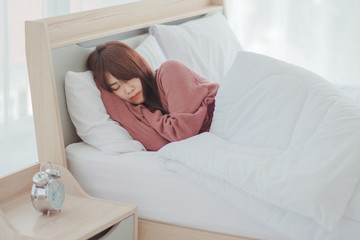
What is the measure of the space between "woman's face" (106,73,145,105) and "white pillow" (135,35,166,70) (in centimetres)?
21

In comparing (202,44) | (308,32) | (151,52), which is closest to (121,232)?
(151,52)

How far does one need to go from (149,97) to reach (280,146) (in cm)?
54

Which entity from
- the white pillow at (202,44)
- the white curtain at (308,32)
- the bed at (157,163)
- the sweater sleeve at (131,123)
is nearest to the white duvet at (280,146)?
the bed at (157,163)

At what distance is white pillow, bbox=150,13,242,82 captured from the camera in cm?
223

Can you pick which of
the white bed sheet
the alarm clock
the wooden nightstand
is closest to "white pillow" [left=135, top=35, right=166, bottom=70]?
the white bed sheet

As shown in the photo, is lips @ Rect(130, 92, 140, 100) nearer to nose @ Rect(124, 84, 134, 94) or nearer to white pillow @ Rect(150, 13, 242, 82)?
nose @ Rect(124, 84, 134, 94)

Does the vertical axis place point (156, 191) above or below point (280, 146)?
below

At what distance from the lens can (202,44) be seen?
94.8 inches

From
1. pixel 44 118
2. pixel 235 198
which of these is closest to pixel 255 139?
pixel 235 198

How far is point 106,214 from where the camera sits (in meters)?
1.47

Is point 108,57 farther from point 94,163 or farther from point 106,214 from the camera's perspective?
point 106,214

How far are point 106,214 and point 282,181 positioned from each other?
496 mm

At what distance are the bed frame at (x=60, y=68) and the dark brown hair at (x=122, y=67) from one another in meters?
0.06

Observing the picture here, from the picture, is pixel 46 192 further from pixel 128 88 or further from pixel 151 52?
pixel 151 52
